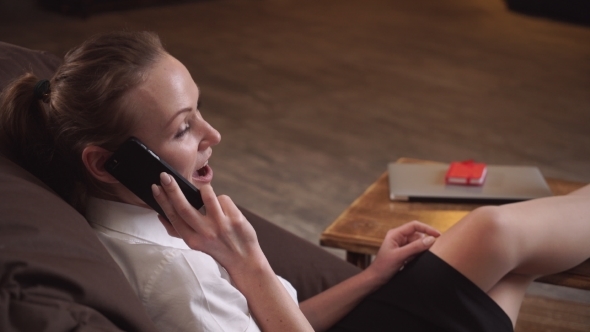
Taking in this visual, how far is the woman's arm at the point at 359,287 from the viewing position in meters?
1.50

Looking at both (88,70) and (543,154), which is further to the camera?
(543,154)

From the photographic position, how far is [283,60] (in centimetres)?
490

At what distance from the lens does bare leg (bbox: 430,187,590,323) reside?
4.54ft

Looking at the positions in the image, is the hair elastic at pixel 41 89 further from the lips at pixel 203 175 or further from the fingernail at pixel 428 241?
the fingernail at pixel 428 241

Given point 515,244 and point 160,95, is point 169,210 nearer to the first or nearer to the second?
point 160,95

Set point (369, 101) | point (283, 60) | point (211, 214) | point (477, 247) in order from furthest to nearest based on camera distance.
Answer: point (283, 60) → point (369, 101) → point (477, 247) → point (211, 214)

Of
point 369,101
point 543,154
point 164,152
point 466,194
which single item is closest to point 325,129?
point 369,101

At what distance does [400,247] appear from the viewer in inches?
59.4

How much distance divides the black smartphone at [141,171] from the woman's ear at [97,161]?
27 mm

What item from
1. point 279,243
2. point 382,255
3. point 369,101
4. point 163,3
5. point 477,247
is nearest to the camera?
point 477,247

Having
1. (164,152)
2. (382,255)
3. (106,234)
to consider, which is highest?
(164,152)

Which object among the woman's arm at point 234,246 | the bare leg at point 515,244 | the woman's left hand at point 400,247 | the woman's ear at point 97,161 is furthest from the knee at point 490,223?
the woman's ear at point 97,161

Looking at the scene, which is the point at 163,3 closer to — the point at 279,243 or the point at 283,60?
the point at 283,60

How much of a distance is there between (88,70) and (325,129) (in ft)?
8.67
